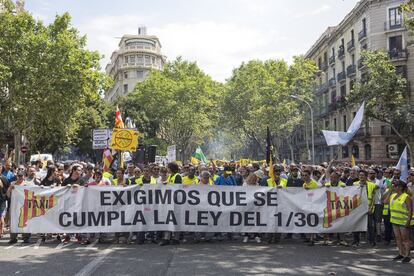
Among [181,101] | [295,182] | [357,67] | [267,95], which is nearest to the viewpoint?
[295,182]

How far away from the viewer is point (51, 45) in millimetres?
23391

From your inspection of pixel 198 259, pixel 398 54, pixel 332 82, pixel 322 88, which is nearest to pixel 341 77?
pixel 332 82

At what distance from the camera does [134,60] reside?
95.3m

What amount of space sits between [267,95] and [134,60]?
5669cm

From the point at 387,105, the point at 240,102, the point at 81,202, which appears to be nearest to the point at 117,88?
the point at 240,102

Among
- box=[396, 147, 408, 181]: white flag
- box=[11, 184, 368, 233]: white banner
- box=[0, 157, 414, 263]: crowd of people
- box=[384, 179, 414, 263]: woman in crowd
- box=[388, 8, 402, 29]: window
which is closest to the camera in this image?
box=[384, 179, 414, 263]: woman in crowd

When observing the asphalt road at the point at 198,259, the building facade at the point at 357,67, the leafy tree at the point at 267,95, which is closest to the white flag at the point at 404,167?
the asphalt road at the point at 198,259

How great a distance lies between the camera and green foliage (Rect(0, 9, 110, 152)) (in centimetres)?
2309

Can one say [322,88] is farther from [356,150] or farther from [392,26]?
[392,26]

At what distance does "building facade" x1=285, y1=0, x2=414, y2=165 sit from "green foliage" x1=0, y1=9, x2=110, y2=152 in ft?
79.3

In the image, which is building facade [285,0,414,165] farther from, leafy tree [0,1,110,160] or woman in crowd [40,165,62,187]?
woman in crowd [40,165,62,187]

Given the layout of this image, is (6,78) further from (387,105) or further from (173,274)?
(387,105)

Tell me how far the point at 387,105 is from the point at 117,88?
7296 centimetres

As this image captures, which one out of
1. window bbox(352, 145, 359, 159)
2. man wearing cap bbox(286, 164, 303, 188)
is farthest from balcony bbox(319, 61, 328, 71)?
man wearing cap bbox(286, 164, 303, 188)
